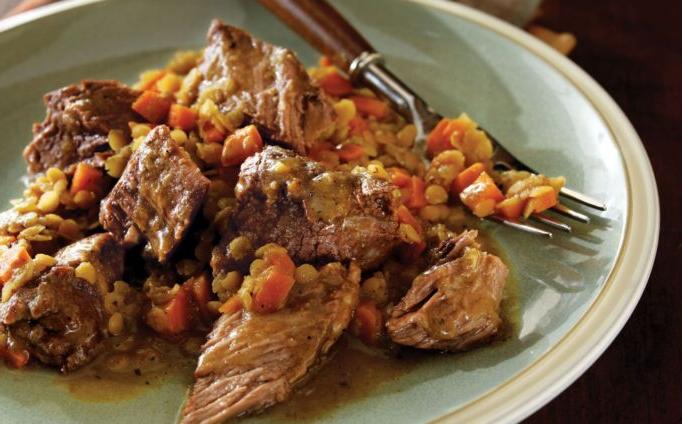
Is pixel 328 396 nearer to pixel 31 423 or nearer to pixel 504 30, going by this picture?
pixel 31 423

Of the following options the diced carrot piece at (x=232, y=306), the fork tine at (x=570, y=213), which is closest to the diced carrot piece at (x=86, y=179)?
the diced carrot piece at (x=232, y=306)

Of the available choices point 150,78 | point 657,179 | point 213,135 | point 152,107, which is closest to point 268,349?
point 213,135

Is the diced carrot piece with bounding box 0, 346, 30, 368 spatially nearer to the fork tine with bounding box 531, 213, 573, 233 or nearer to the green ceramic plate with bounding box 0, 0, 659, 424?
the green ceramic plate with bounding box 0, 0, 659, 424

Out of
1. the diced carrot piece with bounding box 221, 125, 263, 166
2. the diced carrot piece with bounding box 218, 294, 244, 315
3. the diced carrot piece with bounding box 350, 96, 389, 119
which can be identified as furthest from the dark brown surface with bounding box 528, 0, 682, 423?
the diced carrot piece with bounding box 221, 125, 263, 166

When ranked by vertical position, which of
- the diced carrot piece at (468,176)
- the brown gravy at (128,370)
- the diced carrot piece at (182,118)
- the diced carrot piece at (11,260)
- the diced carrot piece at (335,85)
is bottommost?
the diced carrot piece at (468,176)

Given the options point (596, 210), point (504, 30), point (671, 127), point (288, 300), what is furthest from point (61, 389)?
point (671, 127)

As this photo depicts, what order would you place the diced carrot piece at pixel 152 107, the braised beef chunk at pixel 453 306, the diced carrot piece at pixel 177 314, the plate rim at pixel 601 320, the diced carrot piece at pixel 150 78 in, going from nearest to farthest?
1. the plate rim at pixel 601 320
2. the braised beef chunk at pixel 453 306
3. the diced carrot piece at pixel 177 314
4. the diced carrot piece at pixel 152 107
5. the diced carrot piece at pixel 150 78

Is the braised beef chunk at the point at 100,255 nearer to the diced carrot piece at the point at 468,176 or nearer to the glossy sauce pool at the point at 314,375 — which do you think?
the glossy sauce pool at the point at 314,375
